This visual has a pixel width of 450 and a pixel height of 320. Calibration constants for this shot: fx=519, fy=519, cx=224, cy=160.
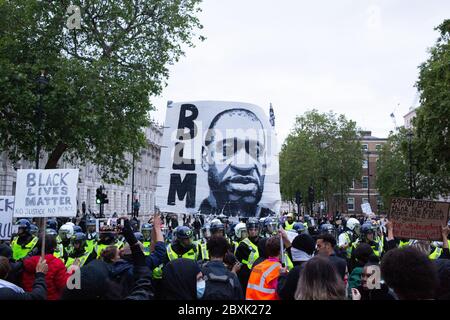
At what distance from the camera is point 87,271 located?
13.0 feet

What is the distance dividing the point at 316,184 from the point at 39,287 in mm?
66582

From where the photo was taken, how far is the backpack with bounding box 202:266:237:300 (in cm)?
455

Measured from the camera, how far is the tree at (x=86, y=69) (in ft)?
79.5

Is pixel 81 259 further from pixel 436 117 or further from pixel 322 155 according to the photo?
pixel 322 155

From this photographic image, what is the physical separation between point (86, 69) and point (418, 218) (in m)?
20.8

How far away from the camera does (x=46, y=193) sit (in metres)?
6.69

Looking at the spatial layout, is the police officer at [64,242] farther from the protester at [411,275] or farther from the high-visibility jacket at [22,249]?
the protester at [411,275]

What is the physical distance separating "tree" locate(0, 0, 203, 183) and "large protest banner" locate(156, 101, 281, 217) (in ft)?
56.5

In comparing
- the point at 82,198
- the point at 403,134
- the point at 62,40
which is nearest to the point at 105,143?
the point at 62,40

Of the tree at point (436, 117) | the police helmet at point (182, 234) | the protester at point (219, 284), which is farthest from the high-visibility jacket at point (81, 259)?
the tree at point (436, 117)

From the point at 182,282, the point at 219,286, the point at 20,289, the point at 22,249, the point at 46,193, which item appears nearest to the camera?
the point at 20,289

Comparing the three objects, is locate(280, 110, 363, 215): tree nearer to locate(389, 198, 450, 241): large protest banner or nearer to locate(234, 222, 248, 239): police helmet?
locate(234, 222, 248, 239): police helmet

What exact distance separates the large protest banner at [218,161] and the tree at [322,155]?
60.8m

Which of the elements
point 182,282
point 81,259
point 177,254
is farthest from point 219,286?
point 81,259
